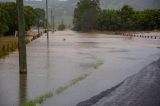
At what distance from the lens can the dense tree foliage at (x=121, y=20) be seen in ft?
345

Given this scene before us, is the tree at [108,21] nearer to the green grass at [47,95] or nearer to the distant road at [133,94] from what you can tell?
the distant road at [133,94]

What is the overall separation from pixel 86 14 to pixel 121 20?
8.73 m

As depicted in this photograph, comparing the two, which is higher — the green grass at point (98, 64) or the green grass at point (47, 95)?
the green grass at point (47, 95)

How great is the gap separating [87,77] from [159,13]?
89.3 m

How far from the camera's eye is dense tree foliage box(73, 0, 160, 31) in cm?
10512

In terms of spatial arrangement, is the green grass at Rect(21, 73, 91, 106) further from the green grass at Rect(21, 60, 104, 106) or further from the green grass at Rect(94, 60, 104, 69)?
the green grass at Rect(94, 60, 104, 69)

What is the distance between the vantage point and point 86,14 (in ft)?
358

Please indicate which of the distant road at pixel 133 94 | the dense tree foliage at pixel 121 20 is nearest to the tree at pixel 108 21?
the dense tree foliage at pixel 121 20

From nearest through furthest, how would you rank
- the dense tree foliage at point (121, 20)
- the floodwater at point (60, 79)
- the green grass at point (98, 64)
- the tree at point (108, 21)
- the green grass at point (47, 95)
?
1. the green grass at point (47, 95)
2. the floodwater at point (60, 79)
3. the green grass at point (98, 64)
4. the tree at point (108, 21)
5. the dense tree foliage at point (121, 20)

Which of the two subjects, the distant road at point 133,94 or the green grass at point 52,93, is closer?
the green grass at point 52,93

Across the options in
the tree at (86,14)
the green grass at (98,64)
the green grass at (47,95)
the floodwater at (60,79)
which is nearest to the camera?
the green grass at (47,95)

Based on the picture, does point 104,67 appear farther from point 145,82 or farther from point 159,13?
point 159,13

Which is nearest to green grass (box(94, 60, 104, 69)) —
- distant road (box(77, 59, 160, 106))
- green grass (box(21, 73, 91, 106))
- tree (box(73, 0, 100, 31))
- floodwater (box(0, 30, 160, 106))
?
floodwater (box(0, 30, 160, 106))

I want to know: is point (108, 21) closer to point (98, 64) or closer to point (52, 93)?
point (98, 64)
